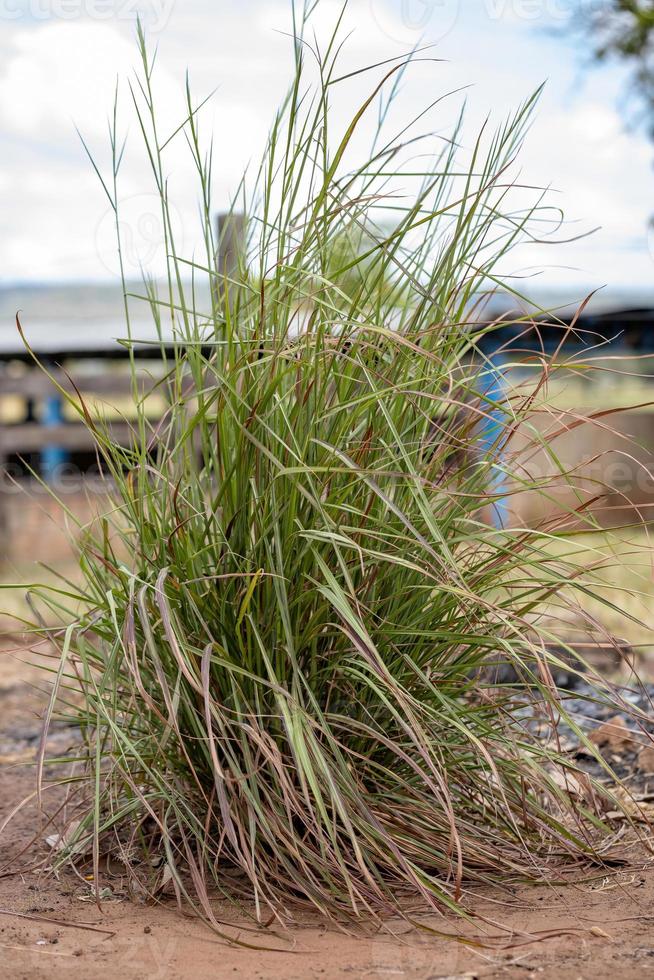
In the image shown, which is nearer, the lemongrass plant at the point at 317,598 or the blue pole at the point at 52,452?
the lemongrass plant at the point at 317,598

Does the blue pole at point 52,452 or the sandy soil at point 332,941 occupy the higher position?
the sandy soil at point 332,941

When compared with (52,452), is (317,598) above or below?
above

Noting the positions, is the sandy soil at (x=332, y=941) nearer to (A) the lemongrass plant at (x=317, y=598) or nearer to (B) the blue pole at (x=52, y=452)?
(A) the lemongrass plant at (x=317, y=598)

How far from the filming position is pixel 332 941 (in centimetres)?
141

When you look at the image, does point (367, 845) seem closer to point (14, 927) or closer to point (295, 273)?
point (14, 927)

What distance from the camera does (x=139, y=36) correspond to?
5.04 feet

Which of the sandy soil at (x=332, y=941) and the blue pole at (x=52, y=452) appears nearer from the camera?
the sandy soil at (x=332, y=941)

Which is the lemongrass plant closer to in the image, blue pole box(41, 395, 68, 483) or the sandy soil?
the sandy soil

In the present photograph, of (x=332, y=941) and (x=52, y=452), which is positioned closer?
(x=332, y=941)

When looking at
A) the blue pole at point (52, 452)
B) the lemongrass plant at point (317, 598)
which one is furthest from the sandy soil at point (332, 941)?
the blue pole at point (52, 452)

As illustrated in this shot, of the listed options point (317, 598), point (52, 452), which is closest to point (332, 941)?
point (317, 598)

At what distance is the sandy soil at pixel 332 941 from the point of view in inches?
51.6

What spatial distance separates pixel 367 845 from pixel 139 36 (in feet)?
4.46

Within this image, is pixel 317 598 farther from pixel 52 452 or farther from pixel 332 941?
pixel 52 452
